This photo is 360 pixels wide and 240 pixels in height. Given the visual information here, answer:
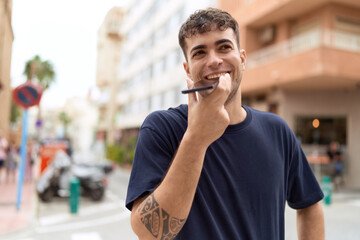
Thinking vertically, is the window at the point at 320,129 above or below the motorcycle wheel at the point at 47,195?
above

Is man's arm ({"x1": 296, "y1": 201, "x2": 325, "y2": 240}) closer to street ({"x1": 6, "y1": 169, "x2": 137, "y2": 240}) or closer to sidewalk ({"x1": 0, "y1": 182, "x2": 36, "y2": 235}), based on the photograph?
street ({"x1": 6, "y1": 169, "x2": 137, "y2": 240})

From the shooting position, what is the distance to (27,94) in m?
8.42

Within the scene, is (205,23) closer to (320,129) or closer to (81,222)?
(81,222)

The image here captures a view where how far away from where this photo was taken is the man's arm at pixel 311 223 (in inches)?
62.9

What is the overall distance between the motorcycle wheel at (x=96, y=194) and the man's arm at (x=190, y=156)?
32.0 ft

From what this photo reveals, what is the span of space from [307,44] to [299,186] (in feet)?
46.7

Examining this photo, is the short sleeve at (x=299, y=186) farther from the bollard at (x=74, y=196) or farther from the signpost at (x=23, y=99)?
the signpost at (x=23, y=99)

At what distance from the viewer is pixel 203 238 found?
1.27 m

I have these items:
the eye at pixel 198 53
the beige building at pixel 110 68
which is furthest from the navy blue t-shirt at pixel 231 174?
the beige building at pixel 110 68

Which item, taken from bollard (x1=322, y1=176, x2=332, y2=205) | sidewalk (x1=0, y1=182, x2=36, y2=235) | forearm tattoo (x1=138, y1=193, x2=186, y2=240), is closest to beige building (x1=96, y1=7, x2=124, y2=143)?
sidewalk (x1=0, y1=182, x2=36, y2=235)

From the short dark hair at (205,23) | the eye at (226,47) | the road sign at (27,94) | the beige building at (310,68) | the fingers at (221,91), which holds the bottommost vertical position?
the fingers at (221,91)

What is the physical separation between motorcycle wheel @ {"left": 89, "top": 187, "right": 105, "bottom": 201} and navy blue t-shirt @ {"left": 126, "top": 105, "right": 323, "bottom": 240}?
9.41 metres

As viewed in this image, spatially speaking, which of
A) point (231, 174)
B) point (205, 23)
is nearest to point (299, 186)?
point (231, 174)

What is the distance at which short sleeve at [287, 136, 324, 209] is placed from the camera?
1632mm
